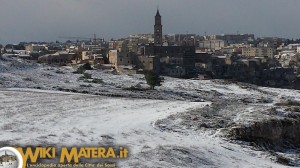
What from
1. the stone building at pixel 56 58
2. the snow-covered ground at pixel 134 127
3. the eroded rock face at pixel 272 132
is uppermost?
the snow-covered ground at pixel 134 127

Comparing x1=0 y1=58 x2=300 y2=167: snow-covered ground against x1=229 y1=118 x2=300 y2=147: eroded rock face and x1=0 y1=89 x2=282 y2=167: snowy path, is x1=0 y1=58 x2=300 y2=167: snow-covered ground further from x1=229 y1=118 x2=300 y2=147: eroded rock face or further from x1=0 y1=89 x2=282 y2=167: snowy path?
x1=229 y1=118 x2=300 y2=147: eroded rock face

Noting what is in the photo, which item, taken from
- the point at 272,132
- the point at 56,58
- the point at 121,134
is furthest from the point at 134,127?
the point at 56,58

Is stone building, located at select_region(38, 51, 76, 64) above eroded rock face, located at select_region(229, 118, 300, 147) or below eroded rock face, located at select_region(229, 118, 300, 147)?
below

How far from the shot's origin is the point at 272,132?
27.7 m

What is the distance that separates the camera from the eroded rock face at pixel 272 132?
84.9 ft

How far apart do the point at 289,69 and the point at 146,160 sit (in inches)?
4155

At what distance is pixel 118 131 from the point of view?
76.3 ft

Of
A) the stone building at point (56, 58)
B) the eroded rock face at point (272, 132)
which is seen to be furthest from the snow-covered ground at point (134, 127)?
the stone building at point (56, 58)

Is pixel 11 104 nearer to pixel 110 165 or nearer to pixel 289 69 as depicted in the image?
pixel 110 165

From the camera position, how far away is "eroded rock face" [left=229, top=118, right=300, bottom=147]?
25875mm

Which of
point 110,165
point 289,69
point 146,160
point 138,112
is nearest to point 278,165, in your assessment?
point 146,160

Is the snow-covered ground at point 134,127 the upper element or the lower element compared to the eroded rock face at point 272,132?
upper

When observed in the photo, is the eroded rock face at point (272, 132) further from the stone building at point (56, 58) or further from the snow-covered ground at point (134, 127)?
the stone building at point (56, 58)

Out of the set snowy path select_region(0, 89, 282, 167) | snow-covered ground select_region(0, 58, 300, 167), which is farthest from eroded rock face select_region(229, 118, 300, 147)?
snowy path select_region(0, 89, 282, 167)
